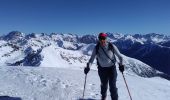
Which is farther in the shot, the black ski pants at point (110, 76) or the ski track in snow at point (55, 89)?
the ski track in snow at point (55, 89)

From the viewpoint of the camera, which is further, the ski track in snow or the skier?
the ski track in snow

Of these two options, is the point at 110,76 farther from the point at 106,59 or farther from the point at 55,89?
the point at 55,89

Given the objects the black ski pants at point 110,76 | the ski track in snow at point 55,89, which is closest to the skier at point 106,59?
the black ski pants at point 110,76

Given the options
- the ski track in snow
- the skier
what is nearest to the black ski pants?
the skier

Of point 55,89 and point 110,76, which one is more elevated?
point 110,76

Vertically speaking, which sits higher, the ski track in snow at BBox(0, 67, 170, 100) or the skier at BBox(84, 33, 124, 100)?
the skier at BBox(84, 33, 124, 100)

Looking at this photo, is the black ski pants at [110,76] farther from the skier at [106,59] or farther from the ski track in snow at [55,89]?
the ski track in snow at [55,89]

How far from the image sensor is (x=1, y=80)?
18.6 m

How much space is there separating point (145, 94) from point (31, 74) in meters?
8.61

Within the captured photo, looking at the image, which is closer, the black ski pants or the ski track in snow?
the black ski pants

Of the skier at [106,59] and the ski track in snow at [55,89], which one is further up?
the skier at [106,59]

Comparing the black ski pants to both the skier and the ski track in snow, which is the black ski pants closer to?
the skier

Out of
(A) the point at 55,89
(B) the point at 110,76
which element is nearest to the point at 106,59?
(B) the point at 110,76

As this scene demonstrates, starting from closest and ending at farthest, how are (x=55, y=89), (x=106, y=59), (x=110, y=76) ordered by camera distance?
(x=106, y=59)
(x=110, y=76)
(x=55, y=89)
